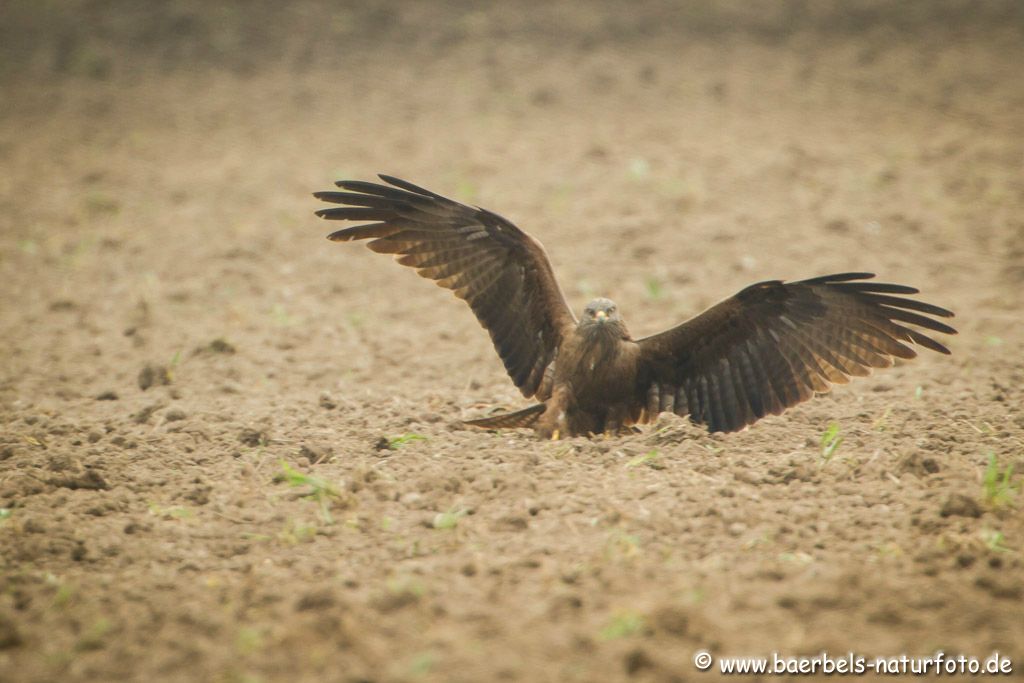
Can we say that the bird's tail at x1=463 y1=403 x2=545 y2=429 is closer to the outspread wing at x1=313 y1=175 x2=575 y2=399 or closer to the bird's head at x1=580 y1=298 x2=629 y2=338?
the outspread wing at x1=313 y1=175 x2=575 y2=399

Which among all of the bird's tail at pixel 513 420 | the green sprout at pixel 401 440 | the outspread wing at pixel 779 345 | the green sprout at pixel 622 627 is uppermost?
the outspread wing at pixel 779 345

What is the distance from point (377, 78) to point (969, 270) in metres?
9.25

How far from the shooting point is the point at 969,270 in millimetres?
9000

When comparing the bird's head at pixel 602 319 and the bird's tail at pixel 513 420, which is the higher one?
the bird's head at pixel 602 319

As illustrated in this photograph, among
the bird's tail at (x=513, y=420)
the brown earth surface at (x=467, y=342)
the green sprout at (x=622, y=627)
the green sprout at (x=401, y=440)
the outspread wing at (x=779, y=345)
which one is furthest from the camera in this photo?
the bird's tail at (x=513, y=420)

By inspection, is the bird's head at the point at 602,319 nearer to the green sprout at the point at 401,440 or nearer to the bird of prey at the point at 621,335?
A: the bird of prey at the point at 621,335

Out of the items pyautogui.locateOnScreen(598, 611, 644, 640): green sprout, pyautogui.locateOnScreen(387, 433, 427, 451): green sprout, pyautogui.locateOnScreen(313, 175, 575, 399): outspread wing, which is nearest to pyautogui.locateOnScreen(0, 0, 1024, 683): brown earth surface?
pyautogui.locateOnScreen(598, 611, 644, 640): green sprout

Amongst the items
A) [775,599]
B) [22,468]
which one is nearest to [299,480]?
[22,468]

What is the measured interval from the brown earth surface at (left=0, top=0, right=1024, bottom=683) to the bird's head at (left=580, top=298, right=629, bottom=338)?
667mm

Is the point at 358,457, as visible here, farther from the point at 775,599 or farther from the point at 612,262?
the point at 612,262

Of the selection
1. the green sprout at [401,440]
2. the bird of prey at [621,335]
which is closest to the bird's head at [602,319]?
the bird of prey at [621,335]

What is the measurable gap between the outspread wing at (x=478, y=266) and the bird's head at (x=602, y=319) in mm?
228

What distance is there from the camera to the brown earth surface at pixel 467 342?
12.6 feet

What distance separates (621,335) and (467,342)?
7.13 feet
